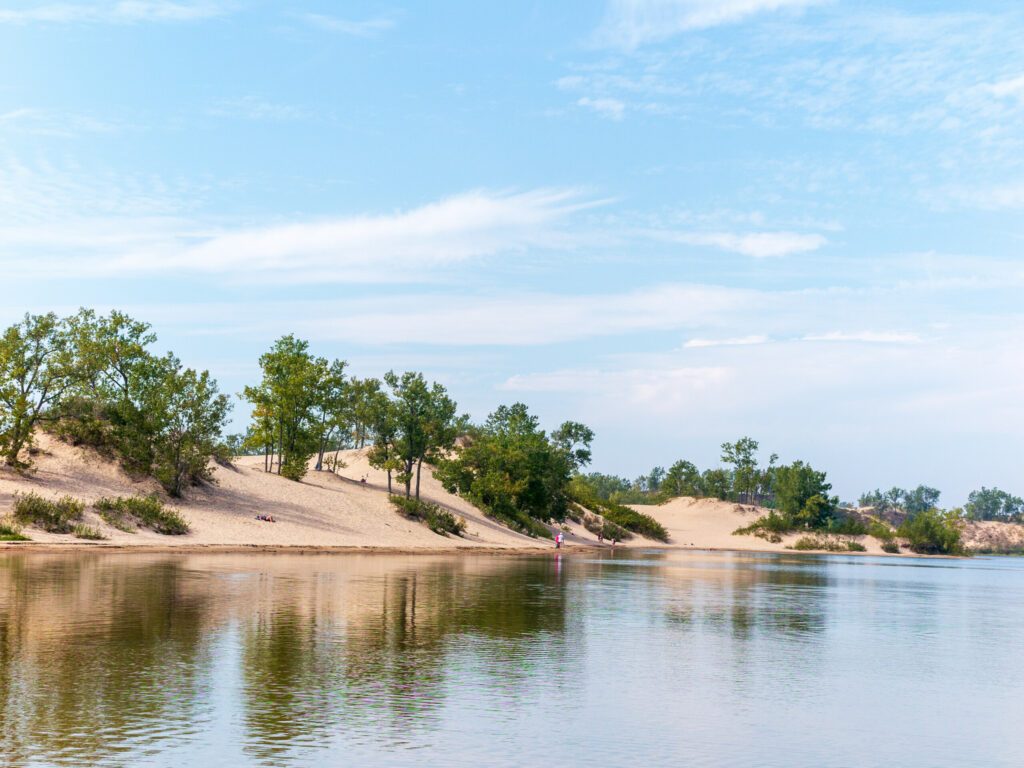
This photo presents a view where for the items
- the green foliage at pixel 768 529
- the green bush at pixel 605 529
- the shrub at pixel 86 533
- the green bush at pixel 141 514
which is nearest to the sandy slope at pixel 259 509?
the shrub at pixel 86 533

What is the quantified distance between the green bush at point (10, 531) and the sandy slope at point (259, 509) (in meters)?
0.85

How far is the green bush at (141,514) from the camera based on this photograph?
61.7 meters

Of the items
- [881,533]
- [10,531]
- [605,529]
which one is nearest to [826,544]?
[881,533]

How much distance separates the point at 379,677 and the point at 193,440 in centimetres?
5634

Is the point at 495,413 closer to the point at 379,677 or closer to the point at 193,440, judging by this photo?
the point at 193,440

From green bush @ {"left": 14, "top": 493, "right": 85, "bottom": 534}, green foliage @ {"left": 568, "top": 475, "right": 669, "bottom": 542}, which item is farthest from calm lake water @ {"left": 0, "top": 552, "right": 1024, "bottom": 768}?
green foliage @ {"left": 568, "top": 475, "right": 669, "bottom": 542}

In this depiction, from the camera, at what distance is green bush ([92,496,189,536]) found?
61.7 metres

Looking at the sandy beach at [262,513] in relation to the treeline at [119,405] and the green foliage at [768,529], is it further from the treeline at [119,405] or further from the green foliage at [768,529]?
the green foliage at [768,529]

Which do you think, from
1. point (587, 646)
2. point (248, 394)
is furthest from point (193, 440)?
point (587, 646)

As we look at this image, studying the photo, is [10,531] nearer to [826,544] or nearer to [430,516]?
[430,516]

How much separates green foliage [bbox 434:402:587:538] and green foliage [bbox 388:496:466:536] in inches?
537

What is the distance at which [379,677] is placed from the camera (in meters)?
19.2

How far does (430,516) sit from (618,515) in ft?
167

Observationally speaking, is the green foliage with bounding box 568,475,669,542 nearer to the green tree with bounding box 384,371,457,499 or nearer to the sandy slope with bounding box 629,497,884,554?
the sandy slope with bounding box 629,497,884,554
